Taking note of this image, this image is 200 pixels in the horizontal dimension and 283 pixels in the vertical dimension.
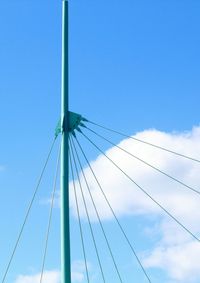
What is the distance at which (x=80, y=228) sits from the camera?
21234mm

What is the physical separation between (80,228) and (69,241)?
225 centimetres

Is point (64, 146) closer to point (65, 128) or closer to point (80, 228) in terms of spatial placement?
point (65, 128)

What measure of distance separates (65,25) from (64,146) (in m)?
5.59

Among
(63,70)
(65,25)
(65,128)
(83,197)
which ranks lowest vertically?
(83,197)

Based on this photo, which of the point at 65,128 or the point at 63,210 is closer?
the point at 63,210

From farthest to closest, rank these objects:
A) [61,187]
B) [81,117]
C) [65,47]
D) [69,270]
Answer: [65,47], [81,117], [61,187], [69,270]

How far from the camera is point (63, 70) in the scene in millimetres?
22500

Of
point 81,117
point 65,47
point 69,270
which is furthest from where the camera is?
point 65,47

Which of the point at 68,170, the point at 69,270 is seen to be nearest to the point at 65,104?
the point at 68,170

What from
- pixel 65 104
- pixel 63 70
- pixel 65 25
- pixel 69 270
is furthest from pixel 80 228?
pixel 65 25

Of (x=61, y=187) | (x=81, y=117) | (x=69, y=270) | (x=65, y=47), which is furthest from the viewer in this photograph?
(x=65, y=47)

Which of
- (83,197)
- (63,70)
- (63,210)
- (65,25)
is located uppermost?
(65,25)

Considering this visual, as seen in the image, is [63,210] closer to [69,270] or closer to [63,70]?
[69,270]

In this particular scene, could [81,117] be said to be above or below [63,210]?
above
